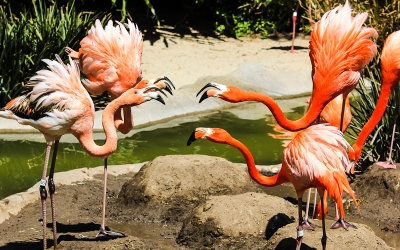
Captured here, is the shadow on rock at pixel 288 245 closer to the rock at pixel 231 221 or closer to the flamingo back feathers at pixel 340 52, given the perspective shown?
the rock at pixel 231 221

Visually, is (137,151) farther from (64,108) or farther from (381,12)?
(381,12)

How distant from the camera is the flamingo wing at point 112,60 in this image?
17.6 ft

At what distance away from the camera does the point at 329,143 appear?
12.9 ft

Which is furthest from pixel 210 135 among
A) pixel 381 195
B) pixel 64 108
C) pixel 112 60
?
pixel 381 195

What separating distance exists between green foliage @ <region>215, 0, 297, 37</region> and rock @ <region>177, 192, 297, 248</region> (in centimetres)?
Result: 991

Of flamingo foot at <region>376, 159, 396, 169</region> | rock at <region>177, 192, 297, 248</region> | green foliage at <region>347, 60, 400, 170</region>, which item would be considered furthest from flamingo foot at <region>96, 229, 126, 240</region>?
green foliage at <region>347, 60, 400, 170</region>

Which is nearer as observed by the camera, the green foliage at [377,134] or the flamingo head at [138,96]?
the flamingo head at [138,96]

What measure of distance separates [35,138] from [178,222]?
327cm

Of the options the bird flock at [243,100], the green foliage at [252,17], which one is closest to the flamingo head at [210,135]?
the bird flock at [243,100]

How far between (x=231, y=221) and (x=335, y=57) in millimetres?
1560

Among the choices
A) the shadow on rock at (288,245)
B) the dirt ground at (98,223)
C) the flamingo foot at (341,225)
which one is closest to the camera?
the shadow on rock at (288,245)

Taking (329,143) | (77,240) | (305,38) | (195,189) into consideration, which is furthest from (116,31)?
(305,38)

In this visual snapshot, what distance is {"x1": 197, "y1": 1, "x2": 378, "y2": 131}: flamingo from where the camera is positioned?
185 inches

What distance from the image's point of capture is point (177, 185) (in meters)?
5.31
